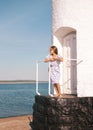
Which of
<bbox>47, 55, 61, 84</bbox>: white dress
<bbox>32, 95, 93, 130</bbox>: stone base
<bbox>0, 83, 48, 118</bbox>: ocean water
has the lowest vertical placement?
<bbox>0, 83, 48, 118</bbox>: ocean water

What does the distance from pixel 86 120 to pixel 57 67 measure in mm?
1774

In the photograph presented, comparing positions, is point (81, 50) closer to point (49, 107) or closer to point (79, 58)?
point (79, 58)

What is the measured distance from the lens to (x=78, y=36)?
10.7 meters

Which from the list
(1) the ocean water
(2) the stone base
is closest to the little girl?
(2) the stone base

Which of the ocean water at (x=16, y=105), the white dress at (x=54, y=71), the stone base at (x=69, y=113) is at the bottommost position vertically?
the ocean water at (x=16, y=105)

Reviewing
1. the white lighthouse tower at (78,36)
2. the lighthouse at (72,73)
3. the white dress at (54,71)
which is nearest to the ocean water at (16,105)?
the lighthouse at (72,73)

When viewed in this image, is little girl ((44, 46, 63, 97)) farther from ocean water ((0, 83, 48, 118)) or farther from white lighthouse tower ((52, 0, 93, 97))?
ocean water ((0, 83, 48, 118))

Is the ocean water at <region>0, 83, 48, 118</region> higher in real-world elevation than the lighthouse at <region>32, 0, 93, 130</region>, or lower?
lower

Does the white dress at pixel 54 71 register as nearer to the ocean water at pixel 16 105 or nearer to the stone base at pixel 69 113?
the stone base at pixel 69 113

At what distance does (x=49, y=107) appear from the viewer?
9.51 metres

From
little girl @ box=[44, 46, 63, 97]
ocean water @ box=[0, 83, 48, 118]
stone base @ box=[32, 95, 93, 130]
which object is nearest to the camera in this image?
stone base @ box=[32, 95, 93, 130]

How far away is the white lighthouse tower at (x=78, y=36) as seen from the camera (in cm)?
1053

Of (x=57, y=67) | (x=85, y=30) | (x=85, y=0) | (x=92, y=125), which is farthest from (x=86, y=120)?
(x=85, y=0)

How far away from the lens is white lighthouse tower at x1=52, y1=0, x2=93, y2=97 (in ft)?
34.6
